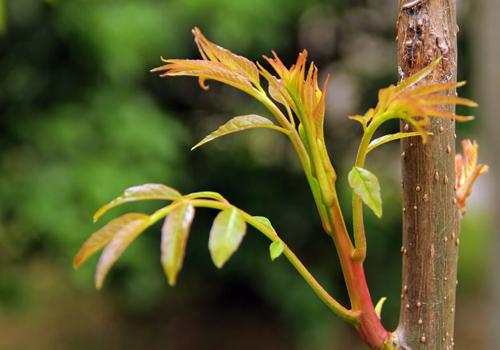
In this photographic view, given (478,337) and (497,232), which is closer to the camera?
(497,232)

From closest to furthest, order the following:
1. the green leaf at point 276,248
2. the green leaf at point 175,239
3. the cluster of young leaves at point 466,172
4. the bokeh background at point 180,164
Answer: the green leaf at point 175,239 < the green leaf at point 276,248 < the cluster of young leaves at point 466,172 < the bokeh background at point 180,164

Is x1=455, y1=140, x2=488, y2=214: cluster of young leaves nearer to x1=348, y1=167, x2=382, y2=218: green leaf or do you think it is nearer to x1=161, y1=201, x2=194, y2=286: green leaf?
x1=348, y1=167, x2=382, y2=218: green leaf

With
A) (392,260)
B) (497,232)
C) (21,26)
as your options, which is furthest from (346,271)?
(392,260)

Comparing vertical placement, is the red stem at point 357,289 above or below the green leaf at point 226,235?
below

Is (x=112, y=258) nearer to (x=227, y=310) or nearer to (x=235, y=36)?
(x=235, y=36)

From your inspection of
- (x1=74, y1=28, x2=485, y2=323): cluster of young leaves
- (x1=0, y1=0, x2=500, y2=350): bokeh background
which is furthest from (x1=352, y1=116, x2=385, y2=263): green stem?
(x1=0, y1=0, x2=500, y2=350): bokeh background

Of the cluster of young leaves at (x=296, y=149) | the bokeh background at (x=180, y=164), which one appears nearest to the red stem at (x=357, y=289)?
the cluster of young leaves at (x=296, y=149)

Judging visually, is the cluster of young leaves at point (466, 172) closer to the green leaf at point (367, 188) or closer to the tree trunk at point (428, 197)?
the tree trunk at point (428, 197)
